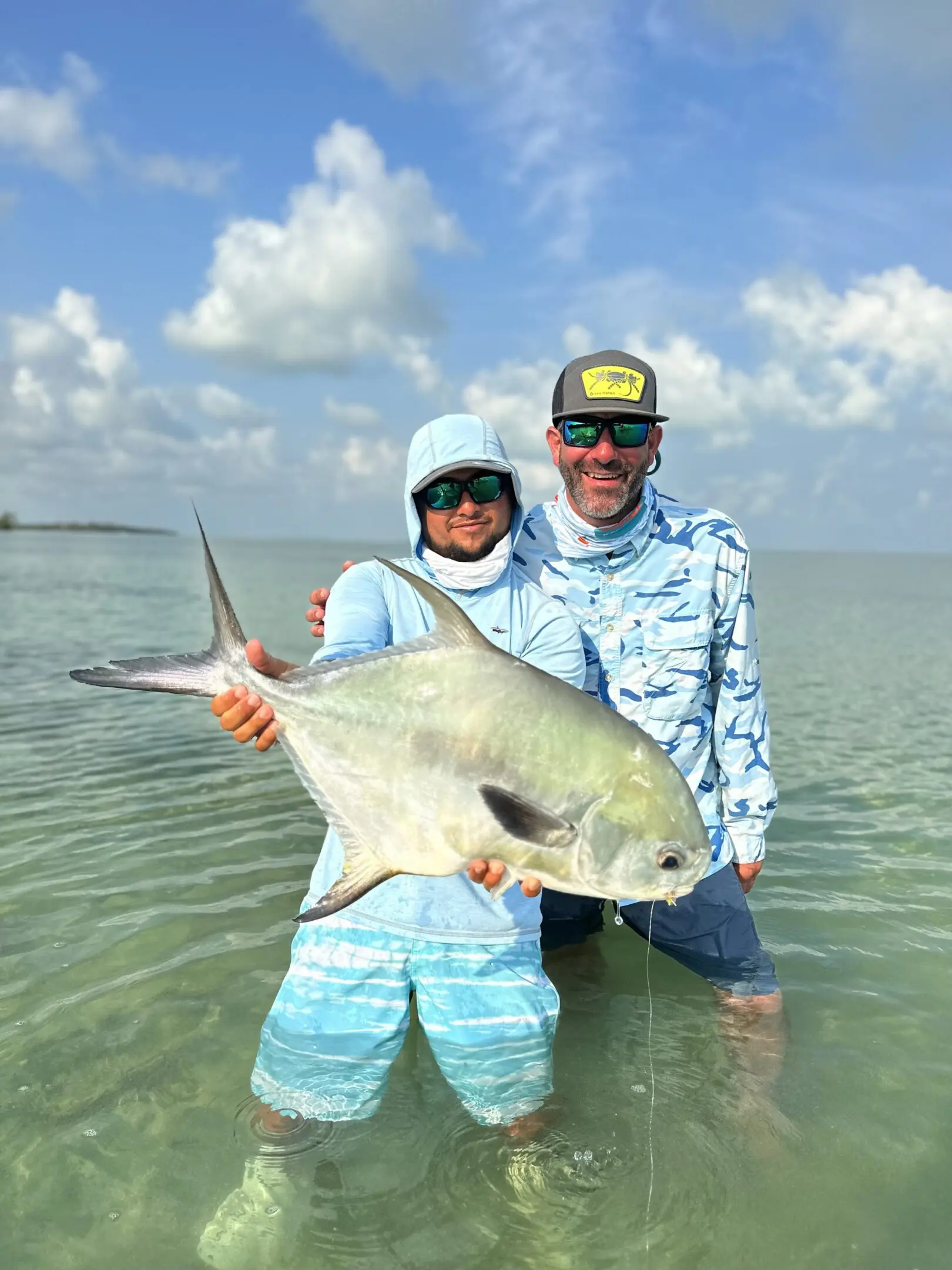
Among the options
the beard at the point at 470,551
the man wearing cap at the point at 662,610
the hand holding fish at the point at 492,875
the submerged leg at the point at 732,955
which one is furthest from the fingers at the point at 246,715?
the submerged leg at the point at 732,955

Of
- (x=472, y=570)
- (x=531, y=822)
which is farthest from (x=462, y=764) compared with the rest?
(x=472, y=570)

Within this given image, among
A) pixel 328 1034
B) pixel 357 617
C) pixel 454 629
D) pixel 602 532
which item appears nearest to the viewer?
pixel 454 629

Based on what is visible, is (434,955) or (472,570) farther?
(472,570)

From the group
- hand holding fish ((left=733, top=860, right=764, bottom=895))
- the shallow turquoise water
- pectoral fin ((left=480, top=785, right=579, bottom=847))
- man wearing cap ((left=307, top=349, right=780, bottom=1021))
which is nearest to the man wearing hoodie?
the shallow turquoise water

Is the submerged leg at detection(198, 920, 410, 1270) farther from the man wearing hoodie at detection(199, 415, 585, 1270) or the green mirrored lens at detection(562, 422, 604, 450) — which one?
the green mirrored lens at detection(562, 422, 604, 450)

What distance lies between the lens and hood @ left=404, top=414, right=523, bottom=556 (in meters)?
3.52

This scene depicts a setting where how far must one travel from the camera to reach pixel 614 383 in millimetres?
4172

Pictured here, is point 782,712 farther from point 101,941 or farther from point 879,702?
point 101,941

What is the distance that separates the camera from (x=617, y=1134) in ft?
12.7

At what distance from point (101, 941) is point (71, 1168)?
208 cm

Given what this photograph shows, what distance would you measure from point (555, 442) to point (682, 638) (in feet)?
3.81

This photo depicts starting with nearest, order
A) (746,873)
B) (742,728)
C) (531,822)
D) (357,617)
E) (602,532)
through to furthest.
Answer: (531,822) → (357,617) → (602,532) → (742,728) → (746,873)

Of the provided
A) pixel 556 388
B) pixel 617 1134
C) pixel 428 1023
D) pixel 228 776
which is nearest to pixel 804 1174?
pixel 617 1134

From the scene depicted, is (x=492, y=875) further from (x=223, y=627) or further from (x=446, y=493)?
(x=446, y=493)
